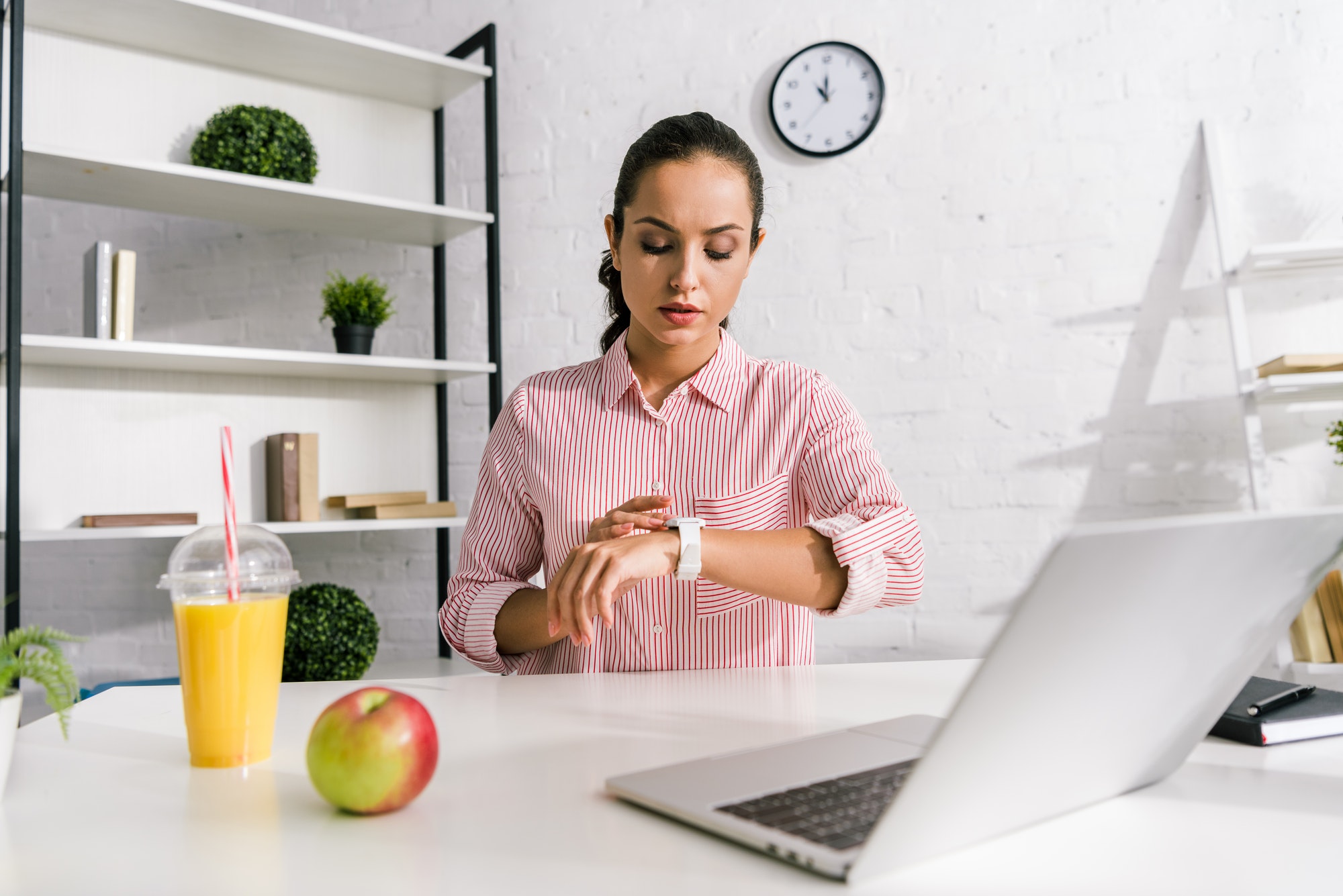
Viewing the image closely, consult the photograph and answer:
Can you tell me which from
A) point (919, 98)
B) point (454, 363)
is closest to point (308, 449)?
point (454, 363)

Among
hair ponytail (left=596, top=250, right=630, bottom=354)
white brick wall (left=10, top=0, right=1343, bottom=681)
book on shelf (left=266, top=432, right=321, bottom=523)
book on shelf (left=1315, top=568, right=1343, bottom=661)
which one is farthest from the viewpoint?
book on shelf (left=266, top=432, right=321, bottom=523)

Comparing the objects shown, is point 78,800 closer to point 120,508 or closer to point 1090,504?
point 120,508

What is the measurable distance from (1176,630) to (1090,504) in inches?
76.7

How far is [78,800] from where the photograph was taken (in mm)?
653

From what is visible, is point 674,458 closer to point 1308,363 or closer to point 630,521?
point 630,521

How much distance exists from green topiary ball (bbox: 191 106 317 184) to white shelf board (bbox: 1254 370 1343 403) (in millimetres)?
2263

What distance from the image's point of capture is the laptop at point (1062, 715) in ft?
1.46

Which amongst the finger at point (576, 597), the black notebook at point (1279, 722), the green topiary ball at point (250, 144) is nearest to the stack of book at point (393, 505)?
the green topiary ball at point (250, 144)

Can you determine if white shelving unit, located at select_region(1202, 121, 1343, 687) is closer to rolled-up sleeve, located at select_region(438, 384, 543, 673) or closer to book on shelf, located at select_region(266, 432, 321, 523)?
rolled-up sleeve, located at select_region(438, 384, 543, 673)

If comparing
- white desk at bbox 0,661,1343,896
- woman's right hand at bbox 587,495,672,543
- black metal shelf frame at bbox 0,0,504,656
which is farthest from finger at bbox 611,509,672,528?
black metal shelf frame at bbox 0,0,504,656


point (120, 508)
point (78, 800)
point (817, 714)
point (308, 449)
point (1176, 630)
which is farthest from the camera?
point (308, 449)

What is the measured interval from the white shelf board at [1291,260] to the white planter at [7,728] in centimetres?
225

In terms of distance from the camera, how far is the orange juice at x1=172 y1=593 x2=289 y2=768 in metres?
0.69

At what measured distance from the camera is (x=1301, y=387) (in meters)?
2.01
